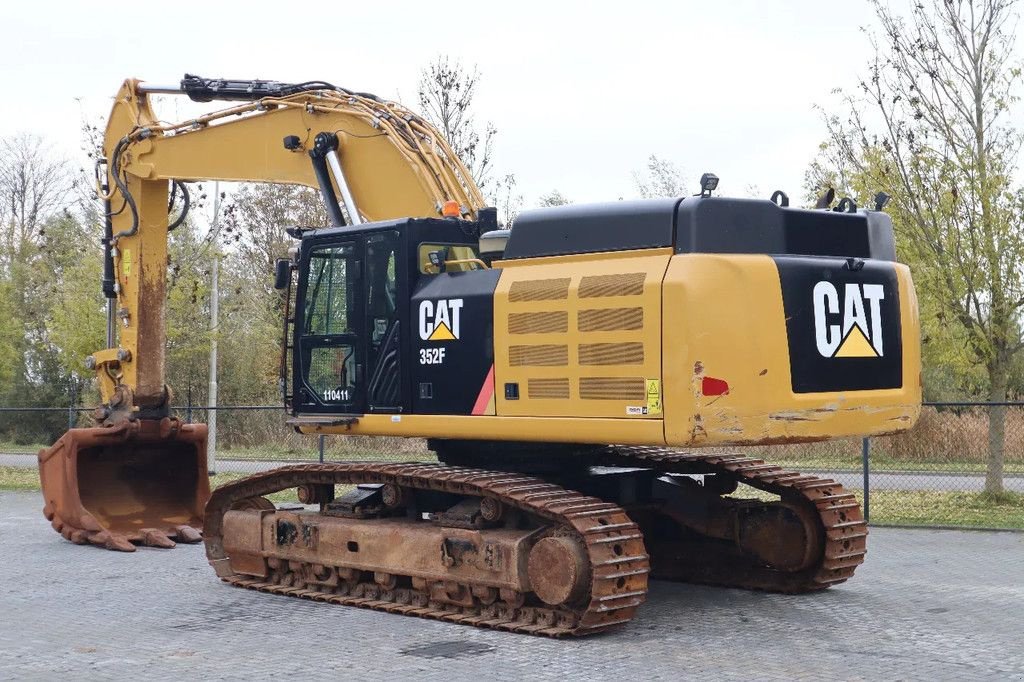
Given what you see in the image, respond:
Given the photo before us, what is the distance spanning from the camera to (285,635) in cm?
953

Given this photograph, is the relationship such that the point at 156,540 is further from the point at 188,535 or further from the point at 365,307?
the point at 365,307

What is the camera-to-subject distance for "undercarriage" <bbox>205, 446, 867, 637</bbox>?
939 centimetres

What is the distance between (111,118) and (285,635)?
24.3 feet

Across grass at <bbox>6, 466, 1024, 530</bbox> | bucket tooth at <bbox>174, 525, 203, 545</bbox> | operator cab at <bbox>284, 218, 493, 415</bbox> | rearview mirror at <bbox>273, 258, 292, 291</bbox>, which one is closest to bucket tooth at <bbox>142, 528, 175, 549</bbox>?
bucket tooth at <bbox>174, 525, 203, 545</bbox>

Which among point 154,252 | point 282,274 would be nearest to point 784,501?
point 282,274

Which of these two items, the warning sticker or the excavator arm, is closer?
the warning sticker

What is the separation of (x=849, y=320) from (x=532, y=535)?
274cm

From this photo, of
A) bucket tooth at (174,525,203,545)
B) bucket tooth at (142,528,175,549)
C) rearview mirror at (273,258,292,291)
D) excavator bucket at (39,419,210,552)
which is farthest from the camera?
bucket tooth at (174,525,203,545)

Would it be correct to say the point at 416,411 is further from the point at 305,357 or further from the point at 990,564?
the point at 990,564

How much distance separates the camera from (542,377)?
32.6 ft

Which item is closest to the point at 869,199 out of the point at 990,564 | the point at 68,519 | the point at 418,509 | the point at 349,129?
the point at 990,564

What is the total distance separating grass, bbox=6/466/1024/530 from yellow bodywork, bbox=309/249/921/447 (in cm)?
536

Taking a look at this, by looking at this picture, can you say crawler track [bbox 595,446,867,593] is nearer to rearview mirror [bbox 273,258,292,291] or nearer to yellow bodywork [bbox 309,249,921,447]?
yellow bodywork [bbox 309,249,921,447]

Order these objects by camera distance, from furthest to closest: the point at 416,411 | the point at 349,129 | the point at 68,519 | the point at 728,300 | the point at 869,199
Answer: the point at 869,199
the point at 68,519
the point at 349,129
the point at 416,411
the point at 728,300
